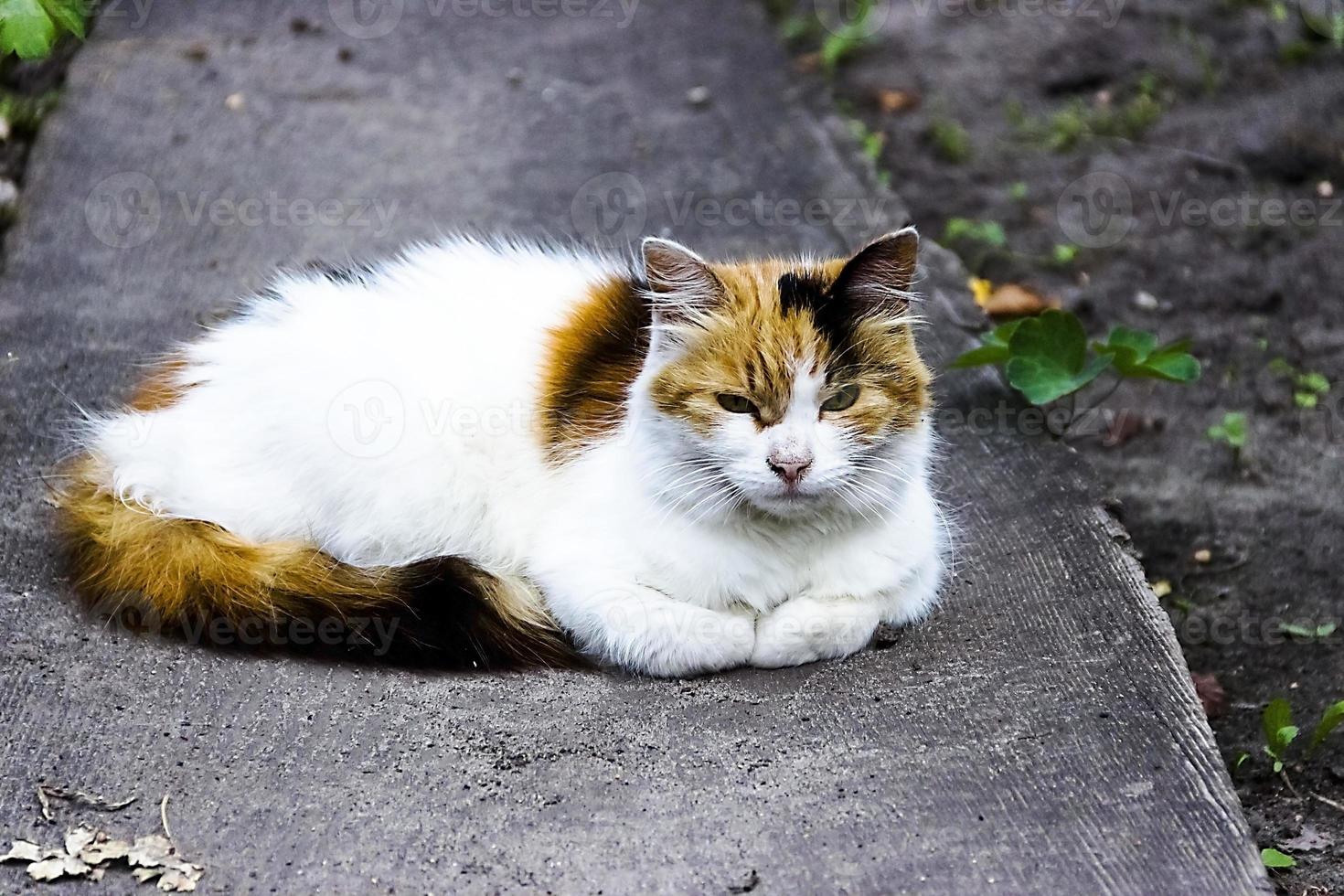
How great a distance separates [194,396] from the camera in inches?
124

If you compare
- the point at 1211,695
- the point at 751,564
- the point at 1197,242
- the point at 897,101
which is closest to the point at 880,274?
the point at 751,564

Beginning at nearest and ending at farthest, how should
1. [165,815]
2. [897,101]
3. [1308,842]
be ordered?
[165,815] → [1308,842] → [897,101]

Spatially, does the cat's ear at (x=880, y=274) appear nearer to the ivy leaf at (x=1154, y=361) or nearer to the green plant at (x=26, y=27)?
the ivy leaf at (x=1154, y=361)

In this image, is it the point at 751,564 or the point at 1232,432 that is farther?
the point at 1232,432

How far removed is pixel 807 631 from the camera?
2.77 m

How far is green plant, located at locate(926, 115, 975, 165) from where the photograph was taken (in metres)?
5.78

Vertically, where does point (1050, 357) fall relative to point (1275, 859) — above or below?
above

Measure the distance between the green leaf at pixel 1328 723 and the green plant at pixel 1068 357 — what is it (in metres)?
1.06

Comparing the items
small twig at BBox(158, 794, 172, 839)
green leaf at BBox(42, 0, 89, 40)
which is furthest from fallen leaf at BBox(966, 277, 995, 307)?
small twig at BBox(158, 794, 172, 839)

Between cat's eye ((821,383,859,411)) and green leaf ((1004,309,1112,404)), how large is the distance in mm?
1181

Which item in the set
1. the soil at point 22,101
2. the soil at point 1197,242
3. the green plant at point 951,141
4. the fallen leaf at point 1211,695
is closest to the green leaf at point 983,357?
the soil at point 1197,242

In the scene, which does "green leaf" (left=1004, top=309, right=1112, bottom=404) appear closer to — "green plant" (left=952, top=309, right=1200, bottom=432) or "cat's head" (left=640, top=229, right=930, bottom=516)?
"green plant" (left=952, top=309, right=1200, bottom=432)

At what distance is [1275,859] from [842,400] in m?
1.31

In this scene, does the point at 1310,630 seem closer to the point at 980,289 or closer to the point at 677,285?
the point at 980,289
